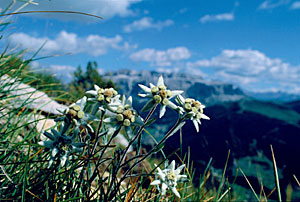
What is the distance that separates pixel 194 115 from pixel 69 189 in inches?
49.8

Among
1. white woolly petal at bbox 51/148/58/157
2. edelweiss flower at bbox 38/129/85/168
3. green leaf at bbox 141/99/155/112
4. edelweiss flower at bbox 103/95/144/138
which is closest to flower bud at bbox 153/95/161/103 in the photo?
green leaf at bbox 141/99/155/112

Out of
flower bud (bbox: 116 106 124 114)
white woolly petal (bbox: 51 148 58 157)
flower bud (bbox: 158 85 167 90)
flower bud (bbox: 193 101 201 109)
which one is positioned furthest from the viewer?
flower bud (bbox: 193 101 201 109)

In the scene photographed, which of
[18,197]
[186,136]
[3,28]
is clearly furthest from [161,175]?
[186,136]

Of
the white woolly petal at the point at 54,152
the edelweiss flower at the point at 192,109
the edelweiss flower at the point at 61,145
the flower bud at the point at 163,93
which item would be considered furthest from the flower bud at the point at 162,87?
the white woolly petal at the point at 54,152

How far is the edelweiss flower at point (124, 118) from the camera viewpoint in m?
1.60

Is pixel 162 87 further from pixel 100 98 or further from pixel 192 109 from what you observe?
pixel 100 98

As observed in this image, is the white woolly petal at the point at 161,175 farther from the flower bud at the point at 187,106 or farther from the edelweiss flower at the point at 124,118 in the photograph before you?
the flower bud at the point at 187,106

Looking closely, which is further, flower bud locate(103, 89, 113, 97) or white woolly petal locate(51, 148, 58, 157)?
flower bud locate(103, 89, 113, 97)

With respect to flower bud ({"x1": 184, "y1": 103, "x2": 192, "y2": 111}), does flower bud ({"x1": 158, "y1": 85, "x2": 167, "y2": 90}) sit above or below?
above

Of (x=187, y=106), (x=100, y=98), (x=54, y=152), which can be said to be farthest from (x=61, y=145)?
(x=187, y=106)

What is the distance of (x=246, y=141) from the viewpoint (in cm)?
18825

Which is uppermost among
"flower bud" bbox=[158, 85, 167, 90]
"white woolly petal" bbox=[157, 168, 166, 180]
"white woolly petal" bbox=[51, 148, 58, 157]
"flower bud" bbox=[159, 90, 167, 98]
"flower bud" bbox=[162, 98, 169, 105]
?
"flower bud" bbox=[158, 85, 167, 90]

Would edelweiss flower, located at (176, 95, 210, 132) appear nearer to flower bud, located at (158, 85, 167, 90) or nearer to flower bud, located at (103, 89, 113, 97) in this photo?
flower bud, located at (158, 85, 167, 90)

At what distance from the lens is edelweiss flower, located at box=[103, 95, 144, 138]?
160 cm
